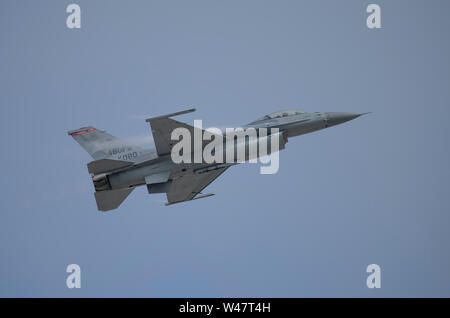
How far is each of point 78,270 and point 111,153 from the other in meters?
5.17

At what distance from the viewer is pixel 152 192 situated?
23.9 meters

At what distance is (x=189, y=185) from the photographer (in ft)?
80.9

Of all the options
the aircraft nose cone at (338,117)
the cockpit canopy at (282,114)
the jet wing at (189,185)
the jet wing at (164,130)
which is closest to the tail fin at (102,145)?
the jet wing at (164,130)

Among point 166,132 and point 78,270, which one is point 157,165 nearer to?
point 166,132

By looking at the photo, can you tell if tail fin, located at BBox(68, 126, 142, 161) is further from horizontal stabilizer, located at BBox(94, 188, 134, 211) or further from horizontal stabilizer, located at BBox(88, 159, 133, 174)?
horizontal stabilizer, located at BBox(94, 188, 134, 211)

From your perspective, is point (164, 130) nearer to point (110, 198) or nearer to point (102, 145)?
point (102, 145)

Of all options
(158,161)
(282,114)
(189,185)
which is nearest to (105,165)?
(158,161)

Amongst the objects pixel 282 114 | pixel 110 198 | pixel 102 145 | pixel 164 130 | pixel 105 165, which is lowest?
pixel 110 198

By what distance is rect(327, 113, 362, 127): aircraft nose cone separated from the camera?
24031 mm

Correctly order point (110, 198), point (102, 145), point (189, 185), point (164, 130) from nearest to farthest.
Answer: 1. point (164, 130)
2. point (110, 198)
3. point (102, 145)
4. point (189, 185)

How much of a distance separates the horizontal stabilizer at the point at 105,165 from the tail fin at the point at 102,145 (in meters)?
0.54

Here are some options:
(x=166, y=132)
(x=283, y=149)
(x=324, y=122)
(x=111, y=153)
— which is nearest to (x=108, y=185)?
(x=111, y=153)

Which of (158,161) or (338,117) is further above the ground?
(338,117)

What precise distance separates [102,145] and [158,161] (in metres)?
2.49
